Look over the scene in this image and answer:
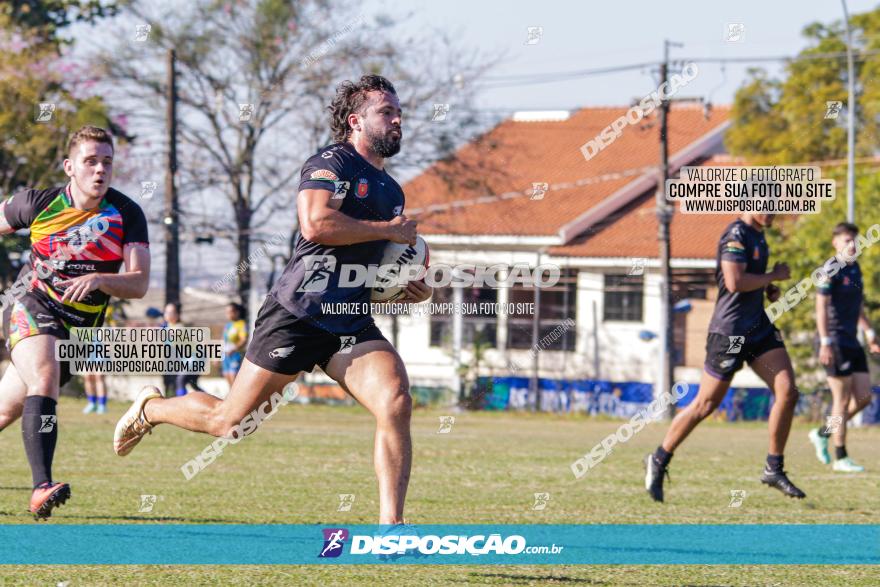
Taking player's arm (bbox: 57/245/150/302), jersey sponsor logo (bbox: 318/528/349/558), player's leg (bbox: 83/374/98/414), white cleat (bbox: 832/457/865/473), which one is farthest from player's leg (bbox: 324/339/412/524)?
player's leg (bbox: 83/374/98/414)

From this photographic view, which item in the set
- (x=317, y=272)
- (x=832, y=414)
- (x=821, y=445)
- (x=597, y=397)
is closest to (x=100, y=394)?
(x=821, y=445)

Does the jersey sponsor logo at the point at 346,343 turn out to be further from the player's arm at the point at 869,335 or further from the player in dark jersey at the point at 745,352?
the player's arm at the point at 869,335

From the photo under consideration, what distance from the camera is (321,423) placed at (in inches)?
842

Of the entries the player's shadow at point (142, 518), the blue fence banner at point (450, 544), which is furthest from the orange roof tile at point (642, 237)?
the player's shadow at point (142, 518)

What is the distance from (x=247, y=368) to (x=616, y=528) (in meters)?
2.76

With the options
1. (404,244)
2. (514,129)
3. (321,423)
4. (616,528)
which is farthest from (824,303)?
(514,129)

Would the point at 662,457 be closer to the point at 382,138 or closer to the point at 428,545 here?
the point at 428,545

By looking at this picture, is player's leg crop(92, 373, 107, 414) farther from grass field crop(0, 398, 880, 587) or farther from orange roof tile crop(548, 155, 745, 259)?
orange roof tile crop(548, 155, 745, 259)

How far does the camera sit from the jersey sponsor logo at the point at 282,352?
616cm

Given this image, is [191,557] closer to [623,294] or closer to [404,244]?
[404,244]

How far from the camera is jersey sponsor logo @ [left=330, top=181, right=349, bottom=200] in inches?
239

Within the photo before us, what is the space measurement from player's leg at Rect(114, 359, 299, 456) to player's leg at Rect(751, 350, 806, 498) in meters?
4.43

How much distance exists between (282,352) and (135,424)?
4.25ft

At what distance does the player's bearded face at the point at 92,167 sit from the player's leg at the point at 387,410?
2195 millimetres
